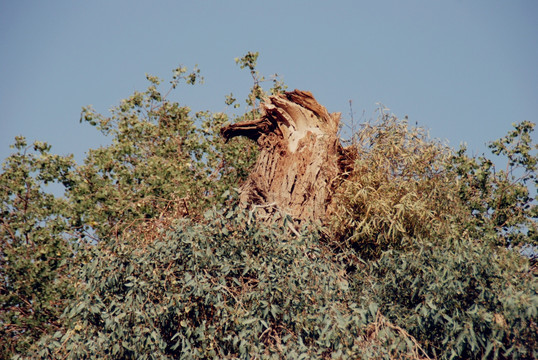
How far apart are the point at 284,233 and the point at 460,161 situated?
21.9ft

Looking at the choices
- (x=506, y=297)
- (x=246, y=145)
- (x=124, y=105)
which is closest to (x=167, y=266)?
(x=506, y=297)

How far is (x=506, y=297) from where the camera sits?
7.67m

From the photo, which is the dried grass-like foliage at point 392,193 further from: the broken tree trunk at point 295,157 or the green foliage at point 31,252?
the green foliage at point 31,252

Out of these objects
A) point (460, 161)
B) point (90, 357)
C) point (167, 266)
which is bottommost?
point (90, 357)

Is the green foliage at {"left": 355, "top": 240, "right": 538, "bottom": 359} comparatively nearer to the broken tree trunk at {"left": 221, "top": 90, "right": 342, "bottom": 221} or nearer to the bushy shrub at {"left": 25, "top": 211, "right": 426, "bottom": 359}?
the bushy shrub at {"left": 25, "top": 211, "right": 426, "bottom": 359}

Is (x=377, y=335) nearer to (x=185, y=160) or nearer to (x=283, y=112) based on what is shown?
(x=283, y=112)

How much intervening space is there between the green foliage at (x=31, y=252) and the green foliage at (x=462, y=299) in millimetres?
8117

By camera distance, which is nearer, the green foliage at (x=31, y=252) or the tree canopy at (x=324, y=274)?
the tree canopy at (x=324, y=274)

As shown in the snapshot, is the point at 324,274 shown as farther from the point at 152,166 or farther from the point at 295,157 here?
the point at 152,166

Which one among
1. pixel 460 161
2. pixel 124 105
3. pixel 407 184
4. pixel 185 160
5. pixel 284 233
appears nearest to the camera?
pixel 284 233

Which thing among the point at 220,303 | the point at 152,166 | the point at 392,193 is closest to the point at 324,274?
the point at 220,303

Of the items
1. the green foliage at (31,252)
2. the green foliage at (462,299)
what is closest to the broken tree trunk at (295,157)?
the green foliage at (462,299)

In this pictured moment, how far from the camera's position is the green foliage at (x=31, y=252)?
1451 cm

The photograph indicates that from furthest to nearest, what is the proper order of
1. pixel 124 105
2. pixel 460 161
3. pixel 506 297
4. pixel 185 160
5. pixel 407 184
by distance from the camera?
pixel 124 105, pixel 185 160, pixel 460 161, pixel 407 184, pixel 506 297
